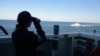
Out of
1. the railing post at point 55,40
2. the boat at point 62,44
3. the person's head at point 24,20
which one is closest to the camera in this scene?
the person's head at point 24,20

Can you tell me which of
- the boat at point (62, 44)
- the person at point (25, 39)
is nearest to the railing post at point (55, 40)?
the boat at point (62, 44)

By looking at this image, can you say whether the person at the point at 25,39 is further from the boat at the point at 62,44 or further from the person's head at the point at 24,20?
the boat at the point at 62,44

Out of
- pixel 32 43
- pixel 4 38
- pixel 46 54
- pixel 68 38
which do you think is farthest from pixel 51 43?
pixel 32 43

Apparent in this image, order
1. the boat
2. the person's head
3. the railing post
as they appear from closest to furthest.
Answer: the person's head → the boat → the railing post

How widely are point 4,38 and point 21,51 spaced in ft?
4.52

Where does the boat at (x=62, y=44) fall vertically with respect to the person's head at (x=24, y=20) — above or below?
below

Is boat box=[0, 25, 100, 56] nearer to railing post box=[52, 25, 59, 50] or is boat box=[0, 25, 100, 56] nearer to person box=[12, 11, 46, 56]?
railing post box=[52, 25, 59, 50]

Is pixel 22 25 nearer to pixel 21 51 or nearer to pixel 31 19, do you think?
pixel 31 19

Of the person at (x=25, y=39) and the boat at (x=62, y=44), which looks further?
the boat at (x=62, y=44)

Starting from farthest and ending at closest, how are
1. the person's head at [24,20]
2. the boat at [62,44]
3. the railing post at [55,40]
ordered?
1. the railing post at [55,40]
2. the boat at [62,44]
3. the person's head at [24,20]

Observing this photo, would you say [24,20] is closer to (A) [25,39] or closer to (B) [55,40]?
(A) [25,39]

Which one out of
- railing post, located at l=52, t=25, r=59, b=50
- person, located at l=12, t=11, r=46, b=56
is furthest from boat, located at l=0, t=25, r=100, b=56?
person, located at l=12, t=11, r=46, b=56

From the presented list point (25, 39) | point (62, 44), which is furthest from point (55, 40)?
point (25, 39)

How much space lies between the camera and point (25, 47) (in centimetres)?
180
